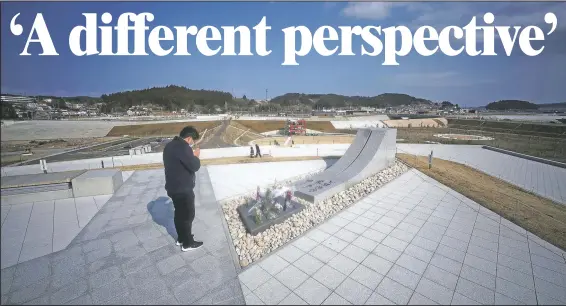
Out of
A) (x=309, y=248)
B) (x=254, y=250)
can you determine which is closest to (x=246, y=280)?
(x=254, y=250)

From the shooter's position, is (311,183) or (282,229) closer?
(282,229)

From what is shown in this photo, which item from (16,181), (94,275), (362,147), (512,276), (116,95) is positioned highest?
(116,95)

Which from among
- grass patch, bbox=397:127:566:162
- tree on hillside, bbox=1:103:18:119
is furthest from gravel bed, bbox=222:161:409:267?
grass patch, bbox=397:127:566:162

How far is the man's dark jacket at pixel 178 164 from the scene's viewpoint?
334 centimetres

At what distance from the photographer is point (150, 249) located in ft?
12.7

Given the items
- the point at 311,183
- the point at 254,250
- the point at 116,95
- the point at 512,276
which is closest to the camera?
the point at 512,276

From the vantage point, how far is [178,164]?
337 cm

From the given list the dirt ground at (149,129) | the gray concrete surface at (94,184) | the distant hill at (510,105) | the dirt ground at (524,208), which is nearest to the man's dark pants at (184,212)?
the gray concrete surface at (94,184)

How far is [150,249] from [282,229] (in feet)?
8.48

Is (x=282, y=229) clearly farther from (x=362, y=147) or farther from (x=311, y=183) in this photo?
(x=362, y=147)

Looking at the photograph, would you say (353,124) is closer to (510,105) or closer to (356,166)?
(356,166)

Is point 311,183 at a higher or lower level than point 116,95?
lower

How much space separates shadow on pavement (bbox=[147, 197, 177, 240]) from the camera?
466cm

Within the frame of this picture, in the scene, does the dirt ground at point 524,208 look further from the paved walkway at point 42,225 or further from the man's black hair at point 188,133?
the paved walkway at point 42,225
